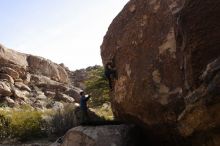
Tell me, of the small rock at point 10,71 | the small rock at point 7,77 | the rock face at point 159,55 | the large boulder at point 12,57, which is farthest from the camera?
the large boulder at point 12,57

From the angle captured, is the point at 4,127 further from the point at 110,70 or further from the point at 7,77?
the point at 7,77

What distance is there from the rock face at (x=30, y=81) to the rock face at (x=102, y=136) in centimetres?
1650

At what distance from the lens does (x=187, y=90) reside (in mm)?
7570

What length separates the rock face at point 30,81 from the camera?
1281 inches

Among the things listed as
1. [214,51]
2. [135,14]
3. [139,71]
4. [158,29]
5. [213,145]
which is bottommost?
[213,145]

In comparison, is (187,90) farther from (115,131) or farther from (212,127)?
(115,131)

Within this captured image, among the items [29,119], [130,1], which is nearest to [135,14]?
[130,1]

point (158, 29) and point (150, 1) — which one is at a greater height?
point (150, 1)

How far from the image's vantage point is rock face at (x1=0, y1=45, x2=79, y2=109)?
3253cm

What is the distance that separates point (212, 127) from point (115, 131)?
9020 mm

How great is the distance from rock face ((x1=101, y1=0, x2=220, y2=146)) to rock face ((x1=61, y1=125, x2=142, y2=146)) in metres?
0.55

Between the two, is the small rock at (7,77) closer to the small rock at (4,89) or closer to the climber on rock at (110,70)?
the small rock at (4,89)

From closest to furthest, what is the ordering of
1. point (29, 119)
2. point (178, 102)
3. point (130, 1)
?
1. point (178, 102)
2. point (130, 1)
3. point (29, 119)

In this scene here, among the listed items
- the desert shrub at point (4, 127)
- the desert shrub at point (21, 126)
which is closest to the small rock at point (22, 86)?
the desert shrub at point (21, 126)
